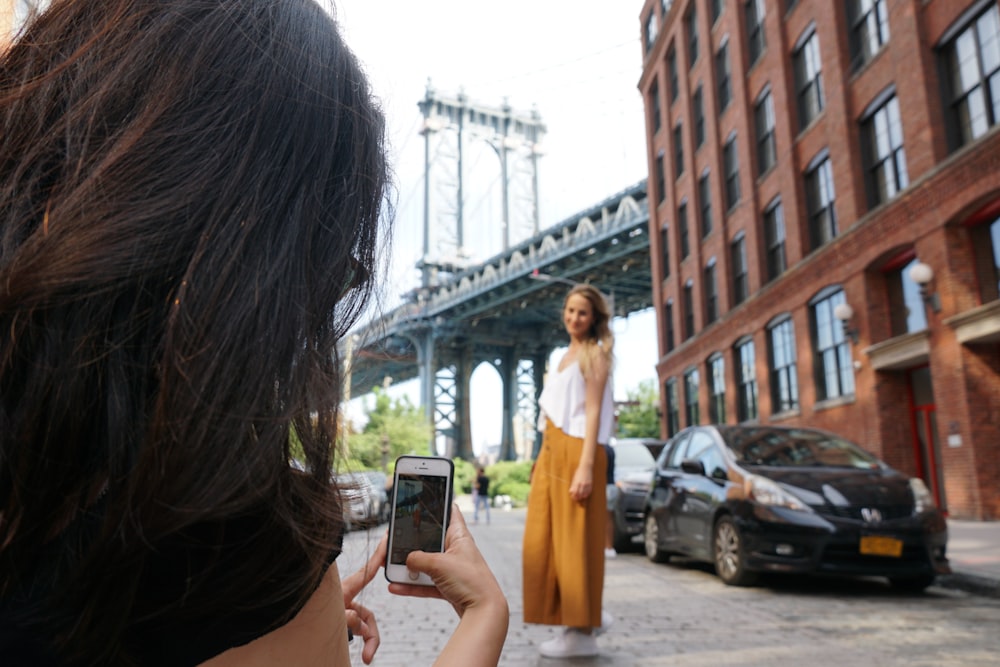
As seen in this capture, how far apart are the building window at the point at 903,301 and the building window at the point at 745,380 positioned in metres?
7.23

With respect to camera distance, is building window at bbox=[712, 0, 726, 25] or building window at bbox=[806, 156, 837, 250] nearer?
building window at bbox=[806, 156, 837, 250]

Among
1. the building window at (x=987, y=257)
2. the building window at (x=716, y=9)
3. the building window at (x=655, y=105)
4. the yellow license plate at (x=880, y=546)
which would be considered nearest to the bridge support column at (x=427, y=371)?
the building window at (x=655, y=105)

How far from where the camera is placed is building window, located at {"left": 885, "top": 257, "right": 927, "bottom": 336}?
15.9m

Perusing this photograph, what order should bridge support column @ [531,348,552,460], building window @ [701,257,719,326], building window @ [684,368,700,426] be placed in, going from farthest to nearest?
bridge support column @ [531,348,552,460] < building window @ [684,368,700,426] < building window @ [701,257,719,326]

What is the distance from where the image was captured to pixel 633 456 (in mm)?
12273

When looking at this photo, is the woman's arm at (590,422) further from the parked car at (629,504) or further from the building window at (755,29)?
the building window at (755,29)

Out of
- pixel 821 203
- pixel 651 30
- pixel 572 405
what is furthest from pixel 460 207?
pixel 572 405

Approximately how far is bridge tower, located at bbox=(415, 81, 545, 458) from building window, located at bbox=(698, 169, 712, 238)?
25.8 metres

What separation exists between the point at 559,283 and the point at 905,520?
122 feet

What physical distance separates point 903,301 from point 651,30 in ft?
75.9

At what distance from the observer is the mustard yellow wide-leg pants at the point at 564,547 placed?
4.24 metres

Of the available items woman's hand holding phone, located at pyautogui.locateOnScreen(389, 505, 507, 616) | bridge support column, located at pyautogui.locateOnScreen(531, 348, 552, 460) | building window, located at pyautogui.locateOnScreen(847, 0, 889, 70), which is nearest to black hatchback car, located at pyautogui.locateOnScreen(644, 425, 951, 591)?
woman's hand holding phone, located at pyautogui.locateOnScreen(389, 505, 507, 616)

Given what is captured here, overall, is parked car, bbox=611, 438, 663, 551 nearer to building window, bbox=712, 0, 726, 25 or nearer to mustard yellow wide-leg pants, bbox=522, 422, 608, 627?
mustard yellow wide-leg pants, bbox=522, 422, 608, 627

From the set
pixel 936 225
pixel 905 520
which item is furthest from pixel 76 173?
pixel 936 225
